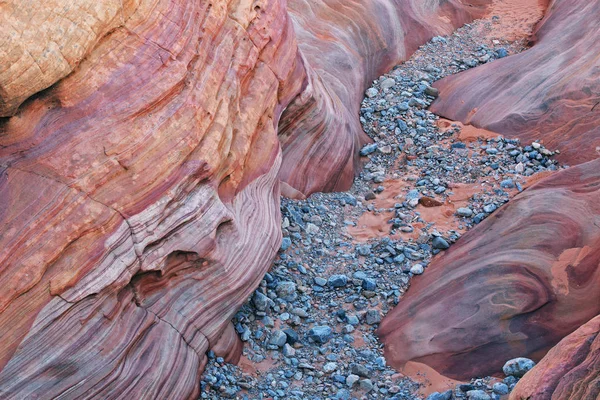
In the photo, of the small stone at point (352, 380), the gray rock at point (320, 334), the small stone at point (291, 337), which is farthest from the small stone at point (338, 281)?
the small stone at point (352, 380)

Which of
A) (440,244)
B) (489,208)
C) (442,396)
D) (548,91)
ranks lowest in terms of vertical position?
(442,396)

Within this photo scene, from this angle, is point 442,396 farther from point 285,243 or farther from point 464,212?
point 464,212

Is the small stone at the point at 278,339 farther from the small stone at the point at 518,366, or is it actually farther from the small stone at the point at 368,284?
the small stone at the point at 518,366

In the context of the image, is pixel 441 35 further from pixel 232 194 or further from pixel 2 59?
pixel 2 59

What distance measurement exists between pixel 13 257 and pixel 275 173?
2.57 m

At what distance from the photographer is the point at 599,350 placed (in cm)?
338

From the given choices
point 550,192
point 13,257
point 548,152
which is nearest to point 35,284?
point 13,257

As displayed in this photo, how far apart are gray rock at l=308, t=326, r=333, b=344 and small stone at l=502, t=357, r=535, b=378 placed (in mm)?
1316

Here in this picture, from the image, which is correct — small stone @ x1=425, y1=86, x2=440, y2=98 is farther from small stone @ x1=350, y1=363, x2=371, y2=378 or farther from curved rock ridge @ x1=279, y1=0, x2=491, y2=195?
small stone @ x1=350, y1=363, x2=371, y2=378

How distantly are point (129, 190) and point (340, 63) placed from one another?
4395mm

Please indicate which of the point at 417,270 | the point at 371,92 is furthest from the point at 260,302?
the point at 371,92

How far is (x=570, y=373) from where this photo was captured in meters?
3.37

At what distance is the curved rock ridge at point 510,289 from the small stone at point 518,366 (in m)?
0.09

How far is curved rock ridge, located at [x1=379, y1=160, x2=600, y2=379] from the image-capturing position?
474 centimetres
